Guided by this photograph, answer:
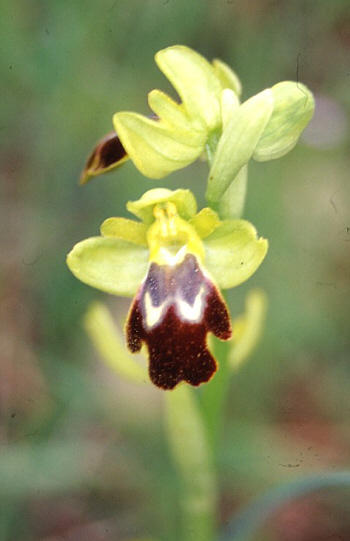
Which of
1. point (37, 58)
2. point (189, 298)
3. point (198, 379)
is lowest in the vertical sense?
point (198, 379)

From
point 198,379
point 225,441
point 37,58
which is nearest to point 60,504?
point 225,441

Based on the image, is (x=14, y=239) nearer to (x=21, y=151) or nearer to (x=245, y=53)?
(x=21, y=151)

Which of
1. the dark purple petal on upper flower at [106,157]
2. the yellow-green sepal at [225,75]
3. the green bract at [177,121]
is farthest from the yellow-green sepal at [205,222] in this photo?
the yellow-green sepal at [225,75]

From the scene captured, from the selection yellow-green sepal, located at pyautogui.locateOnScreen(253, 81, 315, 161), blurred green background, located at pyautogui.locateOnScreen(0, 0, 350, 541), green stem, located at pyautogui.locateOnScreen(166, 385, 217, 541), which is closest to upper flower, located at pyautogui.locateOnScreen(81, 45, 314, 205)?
yellow-green sepal, located at pyautogui.locateOnScreen(253, 81, 315, 161)

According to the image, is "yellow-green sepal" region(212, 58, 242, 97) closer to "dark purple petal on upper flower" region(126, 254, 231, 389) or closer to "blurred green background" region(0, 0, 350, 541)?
"dark purple petal on upper flower" region(126, 254, 231, 389)

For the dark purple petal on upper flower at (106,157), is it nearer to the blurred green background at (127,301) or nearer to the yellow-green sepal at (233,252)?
the yellow-green sepal at (233,252)

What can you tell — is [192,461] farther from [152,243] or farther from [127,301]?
[127,301]

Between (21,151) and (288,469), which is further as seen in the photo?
(21,151)
